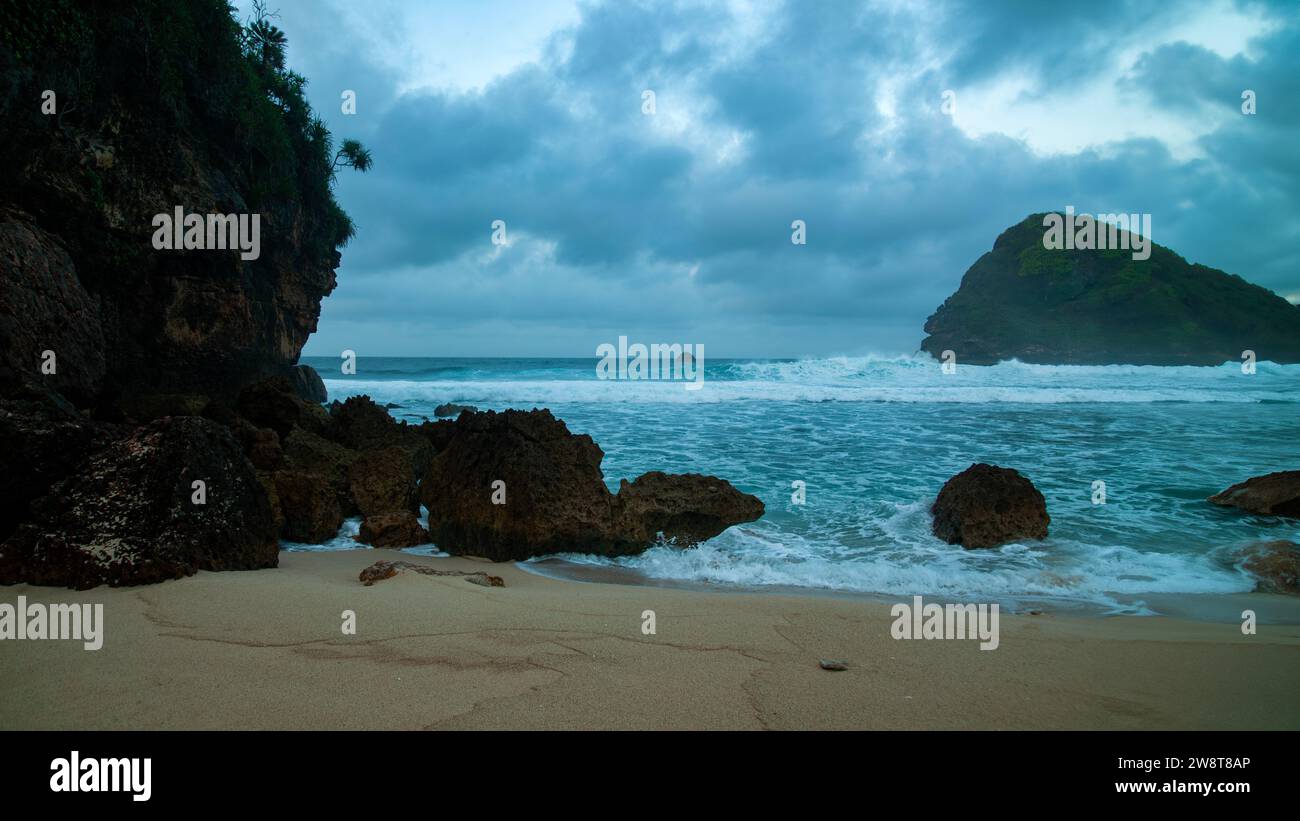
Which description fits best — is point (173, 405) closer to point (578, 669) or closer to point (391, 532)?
point (391, 532)

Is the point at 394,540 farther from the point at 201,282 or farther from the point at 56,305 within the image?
the point at 201,282

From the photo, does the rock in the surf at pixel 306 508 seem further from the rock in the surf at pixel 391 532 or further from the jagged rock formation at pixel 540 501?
the jagged rock formation at pixel 540 501

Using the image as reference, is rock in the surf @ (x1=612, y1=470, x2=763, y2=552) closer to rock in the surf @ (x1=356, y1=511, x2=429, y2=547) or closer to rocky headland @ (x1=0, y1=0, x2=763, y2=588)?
rocky headland @ (x1=0, y1=0, x2=763, y2=588)

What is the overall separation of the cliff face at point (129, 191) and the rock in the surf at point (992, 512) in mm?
8934

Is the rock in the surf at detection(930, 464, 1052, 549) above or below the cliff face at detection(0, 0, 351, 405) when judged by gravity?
below

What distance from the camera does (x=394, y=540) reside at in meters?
7.05

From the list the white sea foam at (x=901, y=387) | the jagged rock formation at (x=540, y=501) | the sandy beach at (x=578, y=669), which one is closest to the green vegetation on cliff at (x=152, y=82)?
the jagged rock formation at (x=540, y=501)

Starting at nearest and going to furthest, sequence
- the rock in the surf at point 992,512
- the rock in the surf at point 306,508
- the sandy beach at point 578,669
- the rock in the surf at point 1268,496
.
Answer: the sandy beach at point 578,669
the rock in the surf at point 306,508
the rock in the surf at point 992,512
the rock in the surf at point 1268,496

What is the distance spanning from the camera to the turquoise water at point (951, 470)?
6199 mm

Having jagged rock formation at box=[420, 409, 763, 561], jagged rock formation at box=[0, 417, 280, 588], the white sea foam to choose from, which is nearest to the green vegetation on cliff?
jagged rock formation at box=[0, 417, 280, 588]

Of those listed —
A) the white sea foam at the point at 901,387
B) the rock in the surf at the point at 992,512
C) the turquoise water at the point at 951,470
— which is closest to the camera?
the turquoise water at the point at 951,470

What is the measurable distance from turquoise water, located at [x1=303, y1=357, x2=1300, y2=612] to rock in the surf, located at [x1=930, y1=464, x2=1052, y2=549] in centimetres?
21

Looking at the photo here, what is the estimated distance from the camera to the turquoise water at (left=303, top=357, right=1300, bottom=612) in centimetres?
620
